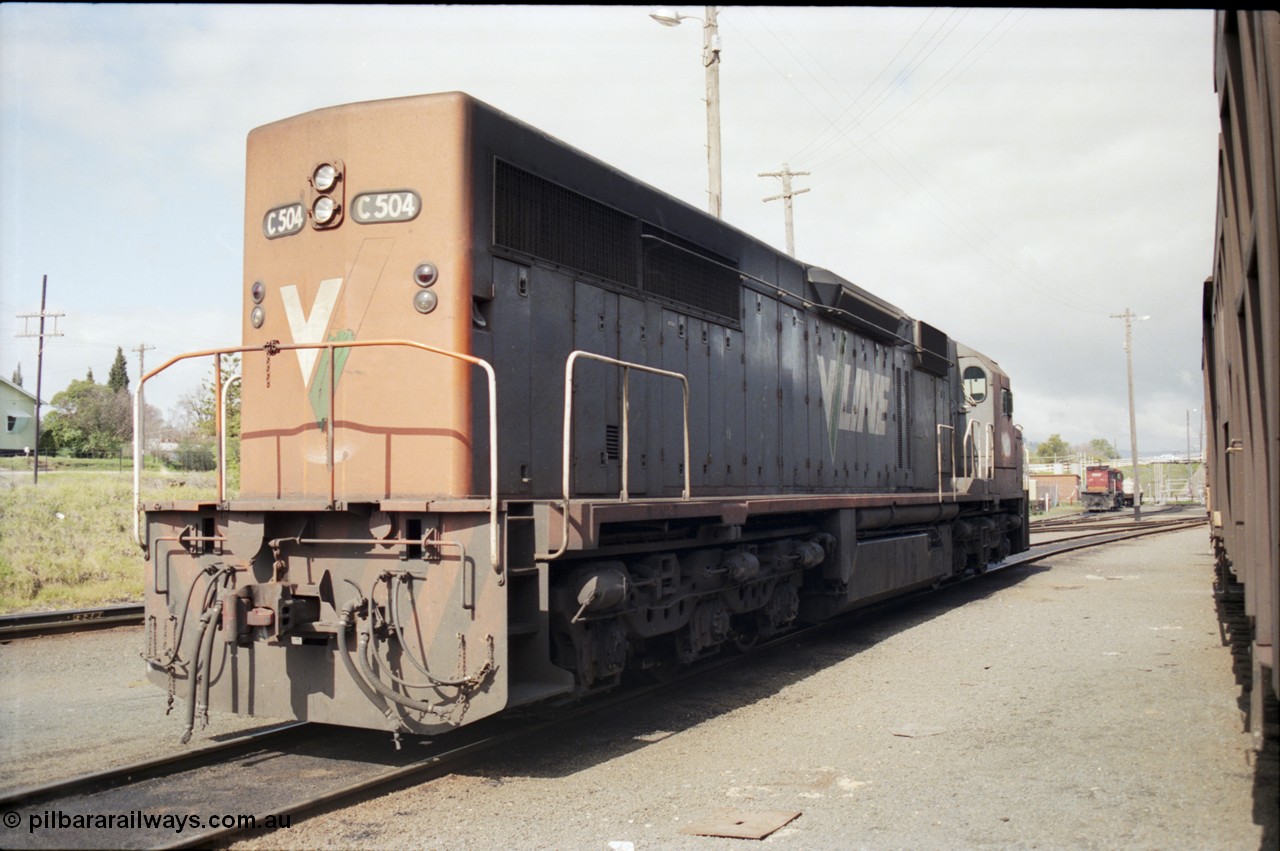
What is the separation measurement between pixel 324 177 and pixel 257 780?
3.60 meters

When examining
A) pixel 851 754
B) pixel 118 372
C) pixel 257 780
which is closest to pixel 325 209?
pixel 257 780

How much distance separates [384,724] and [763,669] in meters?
4.26

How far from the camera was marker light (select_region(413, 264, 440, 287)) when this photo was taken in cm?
588

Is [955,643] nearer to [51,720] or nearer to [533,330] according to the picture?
[533,330]

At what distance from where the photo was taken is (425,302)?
5898 millimetres

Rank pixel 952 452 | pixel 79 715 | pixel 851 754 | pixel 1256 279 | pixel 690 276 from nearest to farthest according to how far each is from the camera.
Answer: pixel 1256 279 → pixel 851 754 → pixel 79 715 → pixel 690 276 → pixel 952 452

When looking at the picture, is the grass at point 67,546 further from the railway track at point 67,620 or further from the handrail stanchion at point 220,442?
the handrail stanchion at point 220,442

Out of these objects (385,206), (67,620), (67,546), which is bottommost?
(67,620)

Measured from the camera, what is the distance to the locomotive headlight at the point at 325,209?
6180 mm

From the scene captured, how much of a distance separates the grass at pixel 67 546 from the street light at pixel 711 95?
10152mm

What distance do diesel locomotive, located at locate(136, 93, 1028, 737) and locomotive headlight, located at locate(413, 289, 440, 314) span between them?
0.03m

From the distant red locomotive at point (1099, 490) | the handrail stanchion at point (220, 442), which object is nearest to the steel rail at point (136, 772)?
the handrail stanchion at point (220, 442)

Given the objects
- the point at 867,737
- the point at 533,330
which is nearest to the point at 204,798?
the point at 533,330

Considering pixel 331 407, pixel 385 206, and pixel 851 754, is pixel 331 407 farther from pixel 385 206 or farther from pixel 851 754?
pixel 851 754
